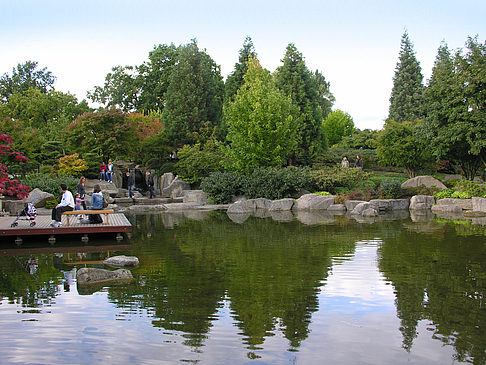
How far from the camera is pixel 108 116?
30000 millimetres

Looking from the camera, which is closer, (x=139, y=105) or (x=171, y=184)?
(x=171, y=184)

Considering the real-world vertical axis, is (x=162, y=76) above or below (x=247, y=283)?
above

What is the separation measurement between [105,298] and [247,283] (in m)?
2.44

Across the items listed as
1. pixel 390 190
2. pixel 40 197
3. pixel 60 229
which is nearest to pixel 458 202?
pixel 390 190

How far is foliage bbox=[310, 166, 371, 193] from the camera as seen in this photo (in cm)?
2559

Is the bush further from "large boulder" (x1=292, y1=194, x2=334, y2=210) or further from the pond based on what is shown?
the pond

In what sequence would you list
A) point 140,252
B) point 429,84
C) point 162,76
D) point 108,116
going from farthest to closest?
1. point 162,76
2. point 108,116
3. point 429,84
4. point 140,252

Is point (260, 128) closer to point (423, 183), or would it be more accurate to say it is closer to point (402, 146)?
point (402, 146)

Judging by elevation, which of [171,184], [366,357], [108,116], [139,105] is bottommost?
[366,357]

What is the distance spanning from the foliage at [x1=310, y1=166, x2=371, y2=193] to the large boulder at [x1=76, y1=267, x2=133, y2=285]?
17.9 m

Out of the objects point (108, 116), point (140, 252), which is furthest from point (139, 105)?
point (140, 252)

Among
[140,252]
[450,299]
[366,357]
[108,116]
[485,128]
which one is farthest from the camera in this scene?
[108,116]

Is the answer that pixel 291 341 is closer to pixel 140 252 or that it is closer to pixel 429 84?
pixel 140 252

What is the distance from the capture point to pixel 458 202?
70.9 feet
